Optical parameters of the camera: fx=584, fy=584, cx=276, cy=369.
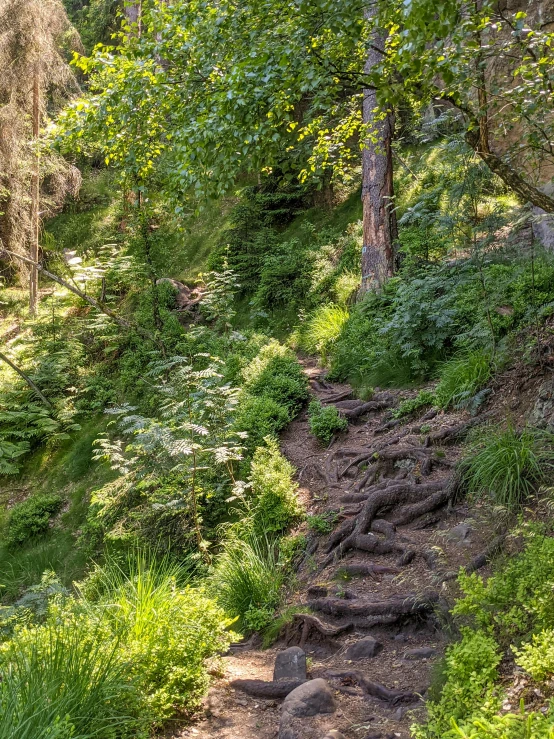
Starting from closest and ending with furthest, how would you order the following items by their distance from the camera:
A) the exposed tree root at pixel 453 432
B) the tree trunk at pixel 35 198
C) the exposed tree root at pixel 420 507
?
the exposed tree root at pixel 420 507 < the exposed tree root at pixel 453 432 < the tree trunk at pixel 35 198

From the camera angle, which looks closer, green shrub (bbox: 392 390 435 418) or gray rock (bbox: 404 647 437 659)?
gray rock (bbox: 404 647 437 659)

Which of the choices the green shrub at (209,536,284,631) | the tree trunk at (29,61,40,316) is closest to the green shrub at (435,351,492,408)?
the green shrub at (209,536,284,631)

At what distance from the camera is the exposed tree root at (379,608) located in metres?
4.37

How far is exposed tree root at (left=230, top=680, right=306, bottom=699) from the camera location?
3.94 m

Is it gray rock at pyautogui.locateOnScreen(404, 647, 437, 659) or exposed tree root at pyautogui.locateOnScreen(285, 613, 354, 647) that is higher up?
gray rock at pyautogui.locateOnScreen(404, 647, 437, 659)

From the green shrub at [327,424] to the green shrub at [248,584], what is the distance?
2151mm

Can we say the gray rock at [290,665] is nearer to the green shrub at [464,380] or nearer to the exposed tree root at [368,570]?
the exposed tree root at [368,570]

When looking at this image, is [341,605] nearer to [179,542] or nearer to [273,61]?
[179,542]

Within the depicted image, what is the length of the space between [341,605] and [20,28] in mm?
15935

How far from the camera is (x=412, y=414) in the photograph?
745cm

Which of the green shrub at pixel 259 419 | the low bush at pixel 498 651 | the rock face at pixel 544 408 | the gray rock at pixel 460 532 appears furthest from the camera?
the green shrub at pixel 259 419

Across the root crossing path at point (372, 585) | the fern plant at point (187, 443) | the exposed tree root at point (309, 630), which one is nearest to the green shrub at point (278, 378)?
Answer: the fern plant at point (187, 443)

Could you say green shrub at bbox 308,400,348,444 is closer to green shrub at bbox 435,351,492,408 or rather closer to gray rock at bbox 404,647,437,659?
green shrub at bbox 435,351,492,408

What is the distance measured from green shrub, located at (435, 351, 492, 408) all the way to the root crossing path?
211 mm
